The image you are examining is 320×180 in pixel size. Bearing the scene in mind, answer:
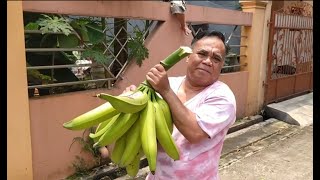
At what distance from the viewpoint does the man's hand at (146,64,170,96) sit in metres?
1.42

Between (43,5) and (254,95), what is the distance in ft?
14.3

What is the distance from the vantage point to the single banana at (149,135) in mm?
1347

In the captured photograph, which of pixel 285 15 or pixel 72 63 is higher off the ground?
pixel 285 15

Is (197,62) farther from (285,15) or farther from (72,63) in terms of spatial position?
(285,15)

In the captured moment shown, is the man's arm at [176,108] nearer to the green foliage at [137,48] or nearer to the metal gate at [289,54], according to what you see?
the green foliage at [137,48]

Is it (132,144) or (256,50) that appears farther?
(256,50)

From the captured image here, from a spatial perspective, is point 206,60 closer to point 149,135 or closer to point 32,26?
point 149,135

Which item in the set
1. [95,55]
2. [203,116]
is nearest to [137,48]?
[95,55]

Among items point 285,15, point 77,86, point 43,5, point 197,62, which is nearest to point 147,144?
point 197,62

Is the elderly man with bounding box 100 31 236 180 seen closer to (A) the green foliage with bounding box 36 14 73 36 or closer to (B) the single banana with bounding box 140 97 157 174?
(B) the single banana with bounding box 140 97 157 174

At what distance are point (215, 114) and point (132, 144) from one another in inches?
15.1

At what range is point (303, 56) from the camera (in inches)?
312

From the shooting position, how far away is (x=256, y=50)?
6.23 metres

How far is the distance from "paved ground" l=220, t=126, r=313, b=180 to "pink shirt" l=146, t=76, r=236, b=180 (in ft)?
7.99
